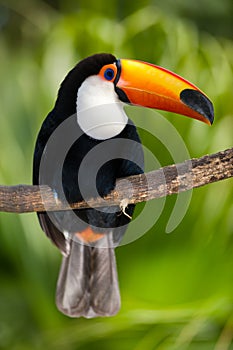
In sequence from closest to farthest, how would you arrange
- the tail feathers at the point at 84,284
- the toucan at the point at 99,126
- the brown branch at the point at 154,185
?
the brown branch at the point at 154,185, the toucan at the point at 99,126, the tail feathers at the point at 84,284

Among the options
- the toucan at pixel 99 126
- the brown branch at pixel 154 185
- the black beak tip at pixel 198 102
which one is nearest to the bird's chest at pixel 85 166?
the toucan at pixel 99 126

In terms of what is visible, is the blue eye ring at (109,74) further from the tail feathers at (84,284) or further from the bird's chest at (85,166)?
the tail feathers at (84,284)

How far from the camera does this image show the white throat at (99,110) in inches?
59.0

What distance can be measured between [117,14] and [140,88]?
1.14 m

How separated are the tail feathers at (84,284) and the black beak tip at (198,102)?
18.4 inches

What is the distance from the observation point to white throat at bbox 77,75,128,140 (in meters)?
1.50

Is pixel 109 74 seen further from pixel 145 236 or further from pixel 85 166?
pixel 145 236

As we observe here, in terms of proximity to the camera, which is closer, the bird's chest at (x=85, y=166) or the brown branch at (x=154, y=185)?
the brown branch at (x=154, y=185)

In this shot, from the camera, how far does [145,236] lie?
1770 mm

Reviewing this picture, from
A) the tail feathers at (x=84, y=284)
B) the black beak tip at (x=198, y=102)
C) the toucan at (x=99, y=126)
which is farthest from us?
the tail feathers at (x=84, y=284)

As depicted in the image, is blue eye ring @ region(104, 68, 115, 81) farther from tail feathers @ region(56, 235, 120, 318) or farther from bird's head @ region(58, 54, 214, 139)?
tail feathers @ region(56, 235, 120, 318)

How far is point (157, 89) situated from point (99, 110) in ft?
0.49

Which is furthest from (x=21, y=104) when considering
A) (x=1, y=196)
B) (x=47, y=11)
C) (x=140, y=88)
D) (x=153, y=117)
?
(x=47, y=11)

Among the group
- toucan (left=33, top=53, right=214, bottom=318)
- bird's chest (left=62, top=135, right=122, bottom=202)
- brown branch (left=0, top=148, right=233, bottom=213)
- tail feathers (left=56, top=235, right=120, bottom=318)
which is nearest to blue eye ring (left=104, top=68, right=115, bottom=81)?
toucan (left=33, top=53, right=214, bottom=318)
